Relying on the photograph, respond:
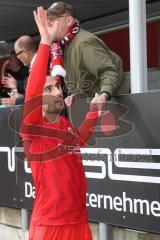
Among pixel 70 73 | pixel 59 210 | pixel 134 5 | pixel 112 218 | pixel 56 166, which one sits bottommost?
pixel 112 218

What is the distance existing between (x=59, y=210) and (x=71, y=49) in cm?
121

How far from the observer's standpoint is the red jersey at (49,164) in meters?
2.81

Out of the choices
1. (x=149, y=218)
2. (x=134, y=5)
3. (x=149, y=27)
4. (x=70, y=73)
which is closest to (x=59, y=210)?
(x=149, y=218)

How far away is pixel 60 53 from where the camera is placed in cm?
359

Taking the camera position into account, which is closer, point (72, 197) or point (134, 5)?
point (72, 197)

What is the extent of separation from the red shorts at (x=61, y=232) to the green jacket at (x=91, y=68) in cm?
92

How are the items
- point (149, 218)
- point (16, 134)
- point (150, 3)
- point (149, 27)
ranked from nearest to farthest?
point (149, 218)
point (16, 134)
point (150, 3)
point (149, 27)

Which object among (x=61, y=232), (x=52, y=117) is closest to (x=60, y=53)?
(x=52, y=117)

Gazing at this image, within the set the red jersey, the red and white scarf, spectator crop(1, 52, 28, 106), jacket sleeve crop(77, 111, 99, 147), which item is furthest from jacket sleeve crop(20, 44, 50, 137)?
spectator crop(1, 52, 28, 106)

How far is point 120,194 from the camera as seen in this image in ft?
11.8

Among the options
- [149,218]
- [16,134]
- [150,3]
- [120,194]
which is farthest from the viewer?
[150,3]

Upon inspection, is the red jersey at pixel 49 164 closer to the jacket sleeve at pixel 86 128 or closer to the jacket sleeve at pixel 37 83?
the jacket sleeve at pixel 37 83

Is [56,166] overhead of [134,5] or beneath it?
beneath

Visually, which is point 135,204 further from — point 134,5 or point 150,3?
point 150,3
